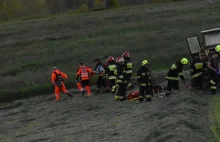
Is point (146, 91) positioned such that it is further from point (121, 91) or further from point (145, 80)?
point (121, 91)

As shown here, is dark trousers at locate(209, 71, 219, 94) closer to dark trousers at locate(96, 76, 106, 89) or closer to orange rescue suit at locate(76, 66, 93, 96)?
dark trousers at locate(96, 76, 106, 89)

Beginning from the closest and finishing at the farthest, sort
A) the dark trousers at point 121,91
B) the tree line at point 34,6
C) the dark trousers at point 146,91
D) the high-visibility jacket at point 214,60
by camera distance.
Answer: the high-visibility jacket at point 214,60 → the dark trousers at point 146,91 → the dark trousers at point 121,91 → the tree line at point 34,6

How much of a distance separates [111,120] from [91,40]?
26105mm

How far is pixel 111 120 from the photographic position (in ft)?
62.6

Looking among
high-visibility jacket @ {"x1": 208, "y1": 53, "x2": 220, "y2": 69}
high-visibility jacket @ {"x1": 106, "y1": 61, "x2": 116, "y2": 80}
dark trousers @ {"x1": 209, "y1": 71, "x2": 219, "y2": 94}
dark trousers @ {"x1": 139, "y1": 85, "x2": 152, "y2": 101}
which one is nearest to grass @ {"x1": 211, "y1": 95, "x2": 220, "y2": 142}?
dark trousers @ {"x1": 209, "y1": 71, "x2": 219, "y2": 94}

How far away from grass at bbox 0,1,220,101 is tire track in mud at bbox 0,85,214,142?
7.79m

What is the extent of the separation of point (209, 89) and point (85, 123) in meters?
6.13

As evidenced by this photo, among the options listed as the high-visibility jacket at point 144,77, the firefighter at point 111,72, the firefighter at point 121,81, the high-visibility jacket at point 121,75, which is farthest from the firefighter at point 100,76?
the high-visibility jacket at point 144,77

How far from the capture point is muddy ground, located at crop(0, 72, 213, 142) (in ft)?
47.5

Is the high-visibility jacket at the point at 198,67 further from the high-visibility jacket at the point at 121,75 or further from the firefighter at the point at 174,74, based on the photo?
the high-visibility jacket at the point at 121,75

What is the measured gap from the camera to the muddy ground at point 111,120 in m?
14.5

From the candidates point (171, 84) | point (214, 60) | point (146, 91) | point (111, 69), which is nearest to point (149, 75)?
point (146, 91)

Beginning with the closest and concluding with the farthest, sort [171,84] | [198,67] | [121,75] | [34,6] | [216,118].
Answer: [216,118]
[171,84]
[198,67]
[121,75]
[34,6]

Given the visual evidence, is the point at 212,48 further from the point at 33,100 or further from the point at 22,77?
the point at 22,77
